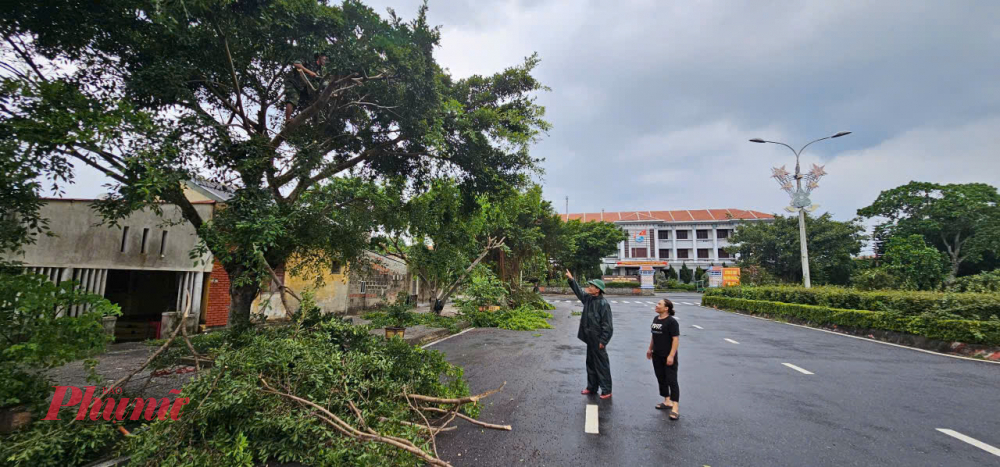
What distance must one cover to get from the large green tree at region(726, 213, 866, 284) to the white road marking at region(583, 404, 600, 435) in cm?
4110

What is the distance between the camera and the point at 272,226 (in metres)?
5.90

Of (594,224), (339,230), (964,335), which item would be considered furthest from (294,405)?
(594,224)

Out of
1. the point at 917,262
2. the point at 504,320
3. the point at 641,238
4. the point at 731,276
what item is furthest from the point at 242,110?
the point at 641,238

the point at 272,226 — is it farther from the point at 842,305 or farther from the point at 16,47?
the point at 842,305

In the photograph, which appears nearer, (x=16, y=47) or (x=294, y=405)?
(x=294, y=405)

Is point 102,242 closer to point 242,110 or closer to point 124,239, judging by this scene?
point 124,239

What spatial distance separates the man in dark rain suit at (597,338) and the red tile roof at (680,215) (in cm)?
5513

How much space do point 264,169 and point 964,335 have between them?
15041 millimetres

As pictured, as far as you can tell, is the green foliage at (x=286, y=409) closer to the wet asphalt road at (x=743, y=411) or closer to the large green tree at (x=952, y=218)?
the wet asphalt road at (x=743, y=411)

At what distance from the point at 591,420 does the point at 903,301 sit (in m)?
12.5

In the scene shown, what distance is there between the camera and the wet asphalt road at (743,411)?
3.76 meters

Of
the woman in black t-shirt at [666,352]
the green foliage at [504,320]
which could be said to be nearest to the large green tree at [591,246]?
the green foliage at [504,320]

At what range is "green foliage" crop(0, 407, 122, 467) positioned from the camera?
10.4 feet

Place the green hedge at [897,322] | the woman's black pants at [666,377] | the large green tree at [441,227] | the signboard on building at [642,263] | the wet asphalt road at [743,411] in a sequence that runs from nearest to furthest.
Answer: the wet asphalt road at [743,411] < the woman's black pants at [666,377] < the green hedge at [897,322] < the large green tree at [441,227] < the signboard on building at [642,263]
